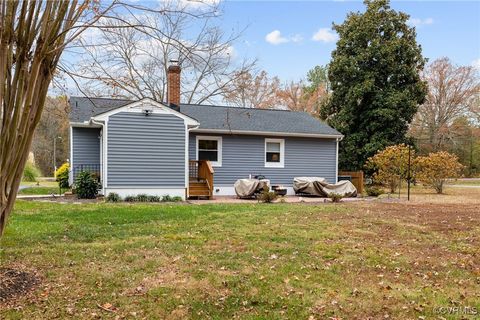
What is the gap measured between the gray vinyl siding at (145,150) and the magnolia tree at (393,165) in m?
9.30

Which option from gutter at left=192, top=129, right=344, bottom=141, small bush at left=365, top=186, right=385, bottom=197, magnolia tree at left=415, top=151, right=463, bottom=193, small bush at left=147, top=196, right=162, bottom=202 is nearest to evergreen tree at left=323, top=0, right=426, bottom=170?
magnolia tree at left=415, top=151, right=463, bottom=193

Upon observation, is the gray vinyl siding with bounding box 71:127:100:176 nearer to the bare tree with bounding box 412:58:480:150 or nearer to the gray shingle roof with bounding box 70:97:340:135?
the gray shingle roof with bounding box 70:97:340:135

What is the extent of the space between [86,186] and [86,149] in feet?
8.40

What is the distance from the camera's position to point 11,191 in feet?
11.9

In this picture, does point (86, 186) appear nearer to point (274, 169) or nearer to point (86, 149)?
point (86, 149)

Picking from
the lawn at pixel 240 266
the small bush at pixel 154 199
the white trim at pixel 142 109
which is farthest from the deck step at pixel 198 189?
the lawn at pixel 240 266

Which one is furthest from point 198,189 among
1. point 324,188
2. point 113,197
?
point 324,188

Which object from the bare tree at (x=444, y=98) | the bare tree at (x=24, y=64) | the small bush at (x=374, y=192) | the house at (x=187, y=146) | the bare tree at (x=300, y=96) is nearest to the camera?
the bare tree at (x=24, y=64)

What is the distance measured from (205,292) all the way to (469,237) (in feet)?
16.9

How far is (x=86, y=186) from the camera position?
500 inches

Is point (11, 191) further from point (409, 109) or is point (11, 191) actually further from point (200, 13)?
point (409, 109)

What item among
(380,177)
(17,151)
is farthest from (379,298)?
(380,177)

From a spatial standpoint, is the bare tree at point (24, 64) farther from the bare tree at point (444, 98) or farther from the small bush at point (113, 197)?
the bare tree at point (444, 98)

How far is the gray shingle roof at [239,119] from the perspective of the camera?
15.3m
